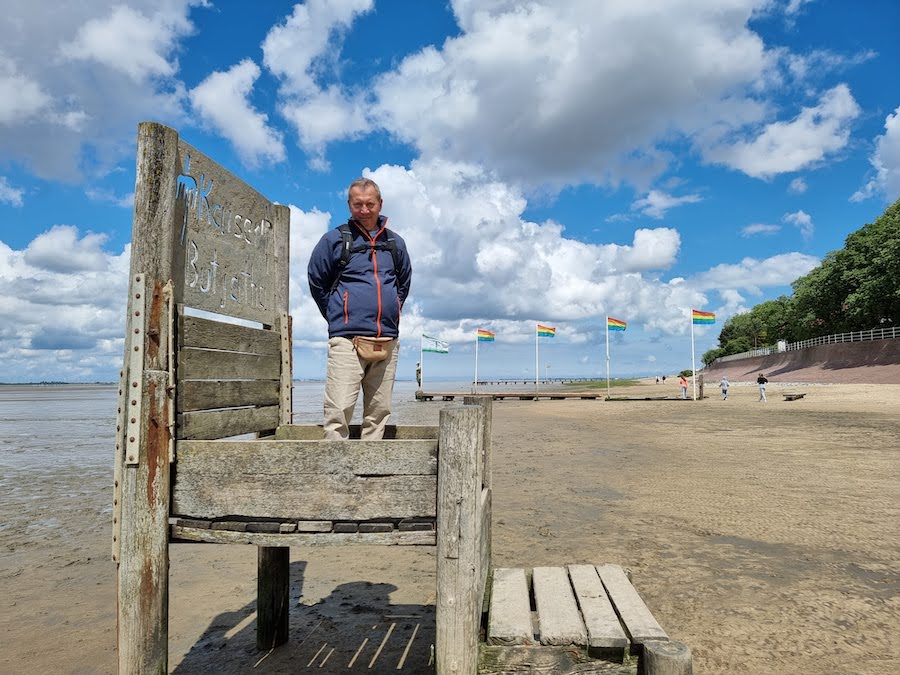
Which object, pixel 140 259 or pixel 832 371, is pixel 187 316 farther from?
pixel 832 371

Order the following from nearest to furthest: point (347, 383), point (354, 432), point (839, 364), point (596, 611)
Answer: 1. point (596, 611)
2. point (347, 383)
3. point (354, 432)
4. point (839, 364)

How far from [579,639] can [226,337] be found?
97.1 inches

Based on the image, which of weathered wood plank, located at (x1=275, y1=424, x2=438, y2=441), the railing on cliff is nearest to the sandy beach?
weathered wood plank, located at (x1=275, y1=424, x2=438, y2=441)

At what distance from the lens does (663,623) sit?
4.53 metres

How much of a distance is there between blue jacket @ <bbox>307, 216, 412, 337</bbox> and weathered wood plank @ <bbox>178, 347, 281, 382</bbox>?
577 mm

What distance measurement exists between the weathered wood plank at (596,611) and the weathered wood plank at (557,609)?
0.04m

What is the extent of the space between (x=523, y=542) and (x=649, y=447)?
9428 mm

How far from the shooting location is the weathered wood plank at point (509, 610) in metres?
2.73

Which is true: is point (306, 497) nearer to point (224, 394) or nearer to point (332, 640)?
point (224, 394)

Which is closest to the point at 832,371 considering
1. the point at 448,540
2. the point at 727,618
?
the point at 727,618

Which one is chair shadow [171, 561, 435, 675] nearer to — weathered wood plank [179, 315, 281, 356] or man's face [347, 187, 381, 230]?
weathered wood plank [179, 315, 281, 356]

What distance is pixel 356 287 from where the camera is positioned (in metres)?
3.53

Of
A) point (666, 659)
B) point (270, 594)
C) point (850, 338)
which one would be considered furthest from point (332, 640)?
point (850, 338)

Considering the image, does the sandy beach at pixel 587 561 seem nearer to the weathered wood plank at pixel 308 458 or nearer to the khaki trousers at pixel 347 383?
the khaki trousers at pixel 347 383
